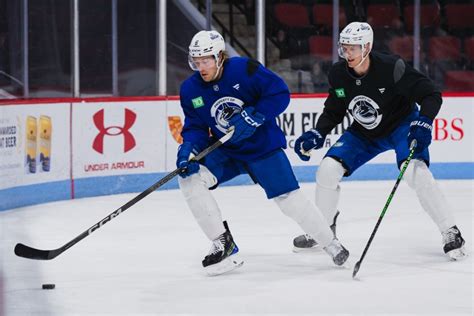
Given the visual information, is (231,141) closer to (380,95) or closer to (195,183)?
(195,183)

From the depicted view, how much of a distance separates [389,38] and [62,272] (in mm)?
5617

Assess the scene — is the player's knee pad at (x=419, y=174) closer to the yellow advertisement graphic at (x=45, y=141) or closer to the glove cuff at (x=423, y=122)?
the glove cuff at (x=423, y=122)

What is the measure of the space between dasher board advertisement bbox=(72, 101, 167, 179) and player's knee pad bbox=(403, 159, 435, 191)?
9.72ft

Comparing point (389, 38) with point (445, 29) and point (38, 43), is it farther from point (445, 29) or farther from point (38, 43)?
point (38, 43)

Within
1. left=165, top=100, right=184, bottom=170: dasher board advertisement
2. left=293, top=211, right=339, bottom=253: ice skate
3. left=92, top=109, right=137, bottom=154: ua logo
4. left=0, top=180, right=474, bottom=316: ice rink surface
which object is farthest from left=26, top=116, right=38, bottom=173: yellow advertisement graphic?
left=293, top=211, right=339, bottom=253: ice skate

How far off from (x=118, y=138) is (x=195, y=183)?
10.1ft

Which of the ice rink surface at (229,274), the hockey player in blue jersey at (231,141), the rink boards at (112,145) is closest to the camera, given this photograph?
the ice rink surface at (229,274)

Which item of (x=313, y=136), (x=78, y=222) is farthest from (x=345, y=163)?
(x=78, y=222)

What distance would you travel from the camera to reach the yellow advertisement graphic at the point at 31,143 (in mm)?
6668

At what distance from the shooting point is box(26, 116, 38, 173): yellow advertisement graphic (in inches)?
263

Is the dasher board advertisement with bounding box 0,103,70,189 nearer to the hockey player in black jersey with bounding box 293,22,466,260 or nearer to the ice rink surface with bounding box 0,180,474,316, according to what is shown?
the ice rink surface with bounding box 0,180,474,316

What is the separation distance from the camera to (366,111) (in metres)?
4.88

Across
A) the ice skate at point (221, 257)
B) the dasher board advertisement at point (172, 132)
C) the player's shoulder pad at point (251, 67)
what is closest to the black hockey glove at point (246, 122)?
the player's shoulder pad at point (251, 67)

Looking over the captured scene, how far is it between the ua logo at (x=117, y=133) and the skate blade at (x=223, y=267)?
116 inches
